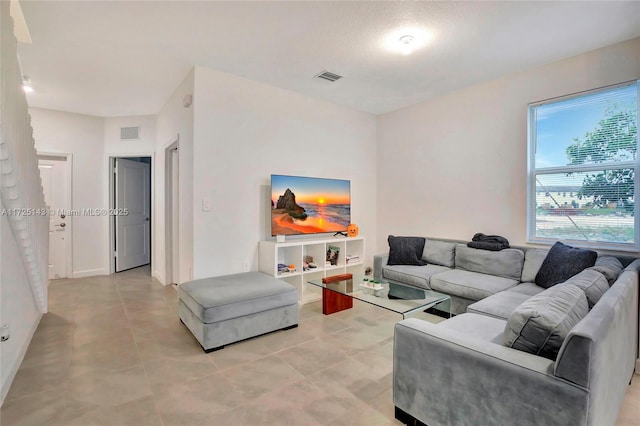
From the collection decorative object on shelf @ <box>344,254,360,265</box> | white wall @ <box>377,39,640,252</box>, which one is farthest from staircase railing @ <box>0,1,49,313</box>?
white wall @ <box>377,39,640,252</box>

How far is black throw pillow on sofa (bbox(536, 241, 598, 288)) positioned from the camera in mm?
2623

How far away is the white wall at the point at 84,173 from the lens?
486 centimetres

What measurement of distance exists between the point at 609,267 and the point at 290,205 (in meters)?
2.98

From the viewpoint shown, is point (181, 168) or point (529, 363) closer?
point (529, 363)

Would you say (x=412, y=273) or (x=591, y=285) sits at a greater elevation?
(x=591, y=285)

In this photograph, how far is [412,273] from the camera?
3.49 m

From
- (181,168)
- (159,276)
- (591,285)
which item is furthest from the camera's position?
(159,276)

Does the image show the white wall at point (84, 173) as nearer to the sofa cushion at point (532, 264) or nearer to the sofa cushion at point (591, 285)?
the sofa cushion at point (532, 264)

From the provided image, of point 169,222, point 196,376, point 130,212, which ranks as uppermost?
point 130,212

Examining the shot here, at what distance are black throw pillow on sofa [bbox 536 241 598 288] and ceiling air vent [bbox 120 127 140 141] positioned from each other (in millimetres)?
5878

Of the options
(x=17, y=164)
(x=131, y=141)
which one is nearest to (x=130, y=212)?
(x=131, y=141)

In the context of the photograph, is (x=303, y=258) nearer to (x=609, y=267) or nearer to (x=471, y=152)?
(x=471, y=152)

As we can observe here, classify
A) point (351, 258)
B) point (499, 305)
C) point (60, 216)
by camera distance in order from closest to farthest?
point (499, 305) < point (351, 258) < point (60, 216)

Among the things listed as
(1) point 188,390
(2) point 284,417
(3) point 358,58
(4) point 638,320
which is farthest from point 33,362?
(4) point 638,320
